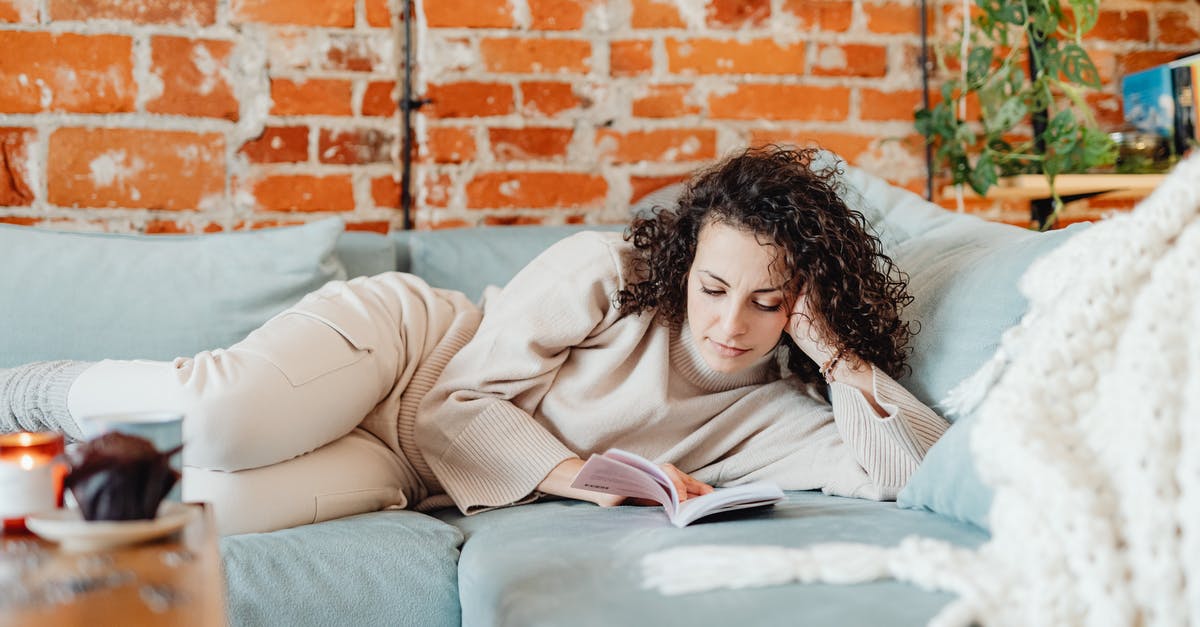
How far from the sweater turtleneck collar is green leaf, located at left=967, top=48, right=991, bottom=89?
0.92 m

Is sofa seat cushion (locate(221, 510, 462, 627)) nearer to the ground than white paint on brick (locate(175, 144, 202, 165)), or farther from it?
nearer to the ground

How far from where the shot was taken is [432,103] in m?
2.05

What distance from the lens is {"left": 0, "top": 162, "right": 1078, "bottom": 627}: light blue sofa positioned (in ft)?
2.94

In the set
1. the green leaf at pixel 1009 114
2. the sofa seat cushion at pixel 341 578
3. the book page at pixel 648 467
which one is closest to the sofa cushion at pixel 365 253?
the sofa seat cushion at pixel 341 578

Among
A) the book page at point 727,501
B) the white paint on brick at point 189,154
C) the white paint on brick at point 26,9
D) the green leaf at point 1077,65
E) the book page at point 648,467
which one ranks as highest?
the white paint on brick at point 26,9

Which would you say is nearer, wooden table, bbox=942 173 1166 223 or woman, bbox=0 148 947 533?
woman, bbox=0 148 947 533

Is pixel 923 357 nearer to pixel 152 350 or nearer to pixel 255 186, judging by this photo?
pixel 152 350

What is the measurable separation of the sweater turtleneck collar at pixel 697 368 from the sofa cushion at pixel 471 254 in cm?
39

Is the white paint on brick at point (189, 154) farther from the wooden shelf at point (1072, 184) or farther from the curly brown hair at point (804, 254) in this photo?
the wooden shelf at point (1072, 184)

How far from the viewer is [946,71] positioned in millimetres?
2268

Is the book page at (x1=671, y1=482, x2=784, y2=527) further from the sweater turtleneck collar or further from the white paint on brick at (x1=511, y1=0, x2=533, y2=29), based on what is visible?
the white paint on brick at (x1=511, y1=0, x2=533, y2=29)

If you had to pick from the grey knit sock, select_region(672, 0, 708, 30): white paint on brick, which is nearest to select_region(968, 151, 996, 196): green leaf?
select_region(672, 0, 708, 30): white paint on brick

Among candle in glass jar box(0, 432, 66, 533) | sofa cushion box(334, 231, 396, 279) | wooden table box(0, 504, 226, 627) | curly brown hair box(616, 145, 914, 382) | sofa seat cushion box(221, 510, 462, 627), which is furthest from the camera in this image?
sofa cushion box(334, 231, 396, 279)

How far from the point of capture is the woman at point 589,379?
1.32 m
